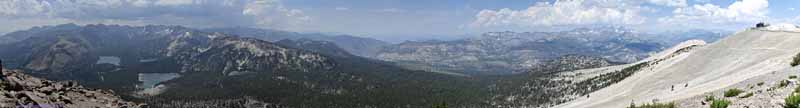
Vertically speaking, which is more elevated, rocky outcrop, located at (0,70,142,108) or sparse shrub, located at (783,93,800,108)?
sparse shrub, located at (783,93,800,108)

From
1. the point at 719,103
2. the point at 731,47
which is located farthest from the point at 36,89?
the point at 731,47

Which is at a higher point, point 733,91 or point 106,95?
point 733,91

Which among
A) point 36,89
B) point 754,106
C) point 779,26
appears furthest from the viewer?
point 779,26

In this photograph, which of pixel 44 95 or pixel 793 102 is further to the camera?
pixel 44 95

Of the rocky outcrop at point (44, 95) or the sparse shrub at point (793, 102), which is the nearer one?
the sparse shrub at point (793, 102)

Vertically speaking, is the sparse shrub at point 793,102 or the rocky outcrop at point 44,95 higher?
the sparse shrub at point 793,102

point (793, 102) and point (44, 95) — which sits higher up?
point (793, 102)

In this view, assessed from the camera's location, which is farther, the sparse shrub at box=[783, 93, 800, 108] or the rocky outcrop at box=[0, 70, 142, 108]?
the rocky outcrop at box=[0, 70, 142, 108]

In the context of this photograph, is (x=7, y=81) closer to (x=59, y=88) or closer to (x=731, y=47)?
(x=59, y=88)
